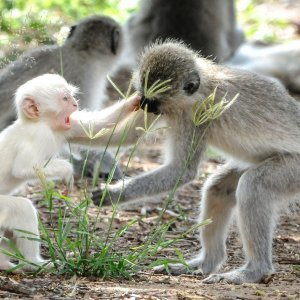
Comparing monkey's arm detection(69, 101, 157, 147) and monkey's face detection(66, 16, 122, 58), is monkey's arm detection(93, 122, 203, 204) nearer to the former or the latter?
monkey's arm detection(69, 101, 157, 147)

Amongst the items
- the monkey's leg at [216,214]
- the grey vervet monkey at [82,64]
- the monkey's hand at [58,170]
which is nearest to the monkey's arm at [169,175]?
the monkey's leg at [216,214]

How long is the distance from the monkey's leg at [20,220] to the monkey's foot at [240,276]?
120 cm

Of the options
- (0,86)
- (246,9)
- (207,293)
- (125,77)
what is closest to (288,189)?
(207,293)

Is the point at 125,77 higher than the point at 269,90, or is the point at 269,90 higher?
the point at 269,90

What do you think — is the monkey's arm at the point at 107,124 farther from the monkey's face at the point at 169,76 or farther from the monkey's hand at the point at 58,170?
the monkey's hand at the point at 58,170

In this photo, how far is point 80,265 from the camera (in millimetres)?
5180

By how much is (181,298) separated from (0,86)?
5.50 m

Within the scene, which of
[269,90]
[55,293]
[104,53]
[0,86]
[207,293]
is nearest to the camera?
[55,293]

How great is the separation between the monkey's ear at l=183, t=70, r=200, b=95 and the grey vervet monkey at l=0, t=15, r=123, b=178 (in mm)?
3103

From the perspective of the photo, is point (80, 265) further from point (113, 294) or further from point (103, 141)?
point (103, 141)

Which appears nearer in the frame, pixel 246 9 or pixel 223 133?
pixel 223 133

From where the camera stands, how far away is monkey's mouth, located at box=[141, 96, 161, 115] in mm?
5949

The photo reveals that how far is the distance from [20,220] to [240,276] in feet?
5.03

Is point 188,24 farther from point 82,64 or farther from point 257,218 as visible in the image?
point 257,218
